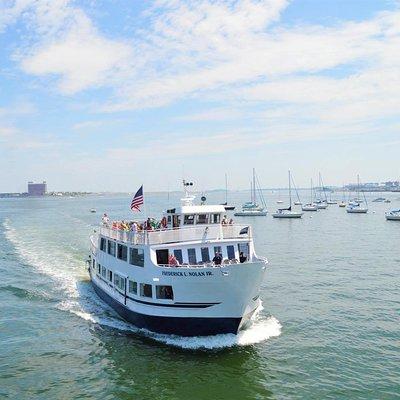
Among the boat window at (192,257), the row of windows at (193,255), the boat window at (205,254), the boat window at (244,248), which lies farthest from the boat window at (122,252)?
the boat window at (244,248)

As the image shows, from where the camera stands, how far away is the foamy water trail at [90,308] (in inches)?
980

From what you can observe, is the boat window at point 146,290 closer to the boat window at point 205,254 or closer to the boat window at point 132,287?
the boat window at point 132,287

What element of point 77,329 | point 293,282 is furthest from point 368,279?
point 77,329

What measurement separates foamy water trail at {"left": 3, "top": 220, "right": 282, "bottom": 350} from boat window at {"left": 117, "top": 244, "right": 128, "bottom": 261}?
376 centimetres

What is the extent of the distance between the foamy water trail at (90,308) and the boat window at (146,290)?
2095mm

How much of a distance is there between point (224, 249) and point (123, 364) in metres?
8.15

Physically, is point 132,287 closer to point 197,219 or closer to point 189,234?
point 189,234

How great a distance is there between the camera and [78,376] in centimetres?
2212

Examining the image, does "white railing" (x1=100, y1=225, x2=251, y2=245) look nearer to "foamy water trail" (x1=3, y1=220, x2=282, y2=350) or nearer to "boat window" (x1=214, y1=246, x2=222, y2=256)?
"boat window" (x1=214, y1=246, x2=222, y2=256)

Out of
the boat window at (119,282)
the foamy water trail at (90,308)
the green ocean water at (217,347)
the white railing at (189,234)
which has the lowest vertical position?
the green ocean water at (217,347)

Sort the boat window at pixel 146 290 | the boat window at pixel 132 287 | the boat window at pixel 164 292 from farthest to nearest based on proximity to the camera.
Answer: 1. the boat window at pixel 132 287
2. the boat window at pixel 146 290
3. the boat window at pixel 164 292

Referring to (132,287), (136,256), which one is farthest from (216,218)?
(132,287)

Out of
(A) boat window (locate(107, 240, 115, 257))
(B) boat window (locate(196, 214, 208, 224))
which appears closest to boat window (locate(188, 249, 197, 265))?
(B) boat window (locate(196, 214, 208, 224))

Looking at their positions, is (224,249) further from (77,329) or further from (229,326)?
(77,329)
